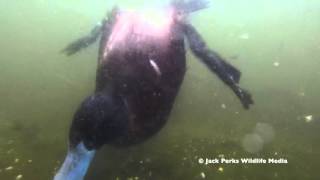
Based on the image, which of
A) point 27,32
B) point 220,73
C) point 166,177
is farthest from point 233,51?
point 166,177

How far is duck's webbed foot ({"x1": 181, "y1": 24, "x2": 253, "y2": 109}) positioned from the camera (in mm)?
5443

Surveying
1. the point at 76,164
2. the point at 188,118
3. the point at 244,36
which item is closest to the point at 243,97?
the point at 188,118

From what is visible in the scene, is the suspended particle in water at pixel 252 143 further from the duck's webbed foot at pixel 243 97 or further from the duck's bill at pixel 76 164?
the duck's bill at pixel 76 164

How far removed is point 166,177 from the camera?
14.8 ft

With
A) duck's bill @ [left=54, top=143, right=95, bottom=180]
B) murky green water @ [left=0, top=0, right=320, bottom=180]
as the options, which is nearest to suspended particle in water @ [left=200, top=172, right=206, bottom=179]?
murky green water @ [left=0, top=0, right=320, bottom=180]

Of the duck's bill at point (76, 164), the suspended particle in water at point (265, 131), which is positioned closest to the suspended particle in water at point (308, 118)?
the suspended particle in water at point (265, 131)

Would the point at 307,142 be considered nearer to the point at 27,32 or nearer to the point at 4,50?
the point at 4,50

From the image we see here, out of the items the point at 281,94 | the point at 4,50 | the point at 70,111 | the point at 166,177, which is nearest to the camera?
the point at 166,177

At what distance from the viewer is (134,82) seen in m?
4.61

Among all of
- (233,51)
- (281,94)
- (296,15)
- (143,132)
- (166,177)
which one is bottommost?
(296,15)

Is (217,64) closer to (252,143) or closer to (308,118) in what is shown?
(252,143)

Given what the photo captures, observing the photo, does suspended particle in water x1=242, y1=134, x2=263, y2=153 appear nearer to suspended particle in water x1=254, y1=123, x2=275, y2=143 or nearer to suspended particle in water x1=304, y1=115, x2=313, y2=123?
suspended particle in water x1=254, y1=123, x2=275, y2=143

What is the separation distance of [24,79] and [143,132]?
3643mm

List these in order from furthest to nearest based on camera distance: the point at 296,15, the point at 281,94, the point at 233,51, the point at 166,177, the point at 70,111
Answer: the point at 296,15
the point at 233,51
the point at 281,94
the point at 70,111
the point at 166,177
